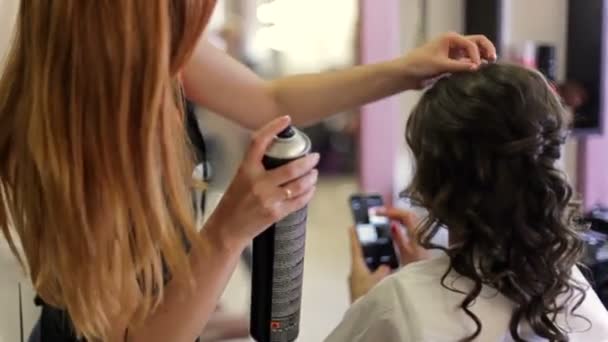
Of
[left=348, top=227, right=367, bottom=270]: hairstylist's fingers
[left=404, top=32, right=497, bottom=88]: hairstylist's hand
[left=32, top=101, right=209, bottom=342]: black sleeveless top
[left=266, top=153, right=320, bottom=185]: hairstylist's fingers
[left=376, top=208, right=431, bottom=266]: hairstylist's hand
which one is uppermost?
[left=404, top=32, right=497, bottom=88]: hairstylist's hand

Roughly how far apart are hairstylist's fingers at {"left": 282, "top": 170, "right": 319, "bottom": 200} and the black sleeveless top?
24cm

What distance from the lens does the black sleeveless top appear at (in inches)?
38.5

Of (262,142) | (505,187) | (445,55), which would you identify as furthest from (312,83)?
(262,142)

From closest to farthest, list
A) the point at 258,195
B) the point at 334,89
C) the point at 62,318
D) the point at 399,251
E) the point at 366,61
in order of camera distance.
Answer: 1. the point at 258,195
2. the point at 62,318
3. the point at 334,89
4. the point at 399,251
5. the point at 366,61

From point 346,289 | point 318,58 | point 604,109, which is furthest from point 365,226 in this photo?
point 604,109

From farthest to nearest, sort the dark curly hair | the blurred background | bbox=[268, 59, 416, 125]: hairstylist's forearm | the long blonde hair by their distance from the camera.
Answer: the blurred background
bbox=[268, 59, 416, 125]: hairstylist's forearm
the dark curly hair
the long blonde hair

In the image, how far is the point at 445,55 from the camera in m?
1.04

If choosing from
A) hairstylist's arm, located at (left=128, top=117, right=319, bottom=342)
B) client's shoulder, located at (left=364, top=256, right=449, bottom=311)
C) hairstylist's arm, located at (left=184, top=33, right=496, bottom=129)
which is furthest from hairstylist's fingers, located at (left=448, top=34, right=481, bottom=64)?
hairstylist's arm, located at (left=128, top=117, right=319, bottom=342)

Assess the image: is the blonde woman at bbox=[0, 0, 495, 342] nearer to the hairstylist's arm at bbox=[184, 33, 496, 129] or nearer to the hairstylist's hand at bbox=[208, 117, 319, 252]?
the hairstylist's hand at bbox=[208, 117, 319, 252]

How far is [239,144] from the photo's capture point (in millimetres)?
1361

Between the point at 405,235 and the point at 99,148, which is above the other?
the point at 99,148

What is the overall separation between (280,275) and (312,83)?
38 cm

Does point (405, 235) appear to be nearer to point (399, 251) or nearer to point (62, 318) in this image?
point (399, 251)

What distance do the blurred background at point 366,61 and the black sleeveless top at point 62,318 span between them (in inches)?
9.0
